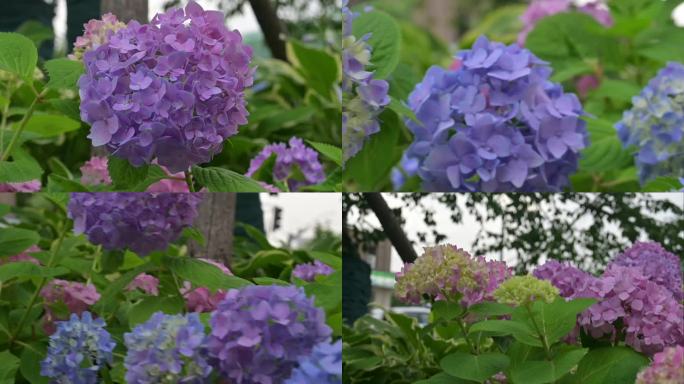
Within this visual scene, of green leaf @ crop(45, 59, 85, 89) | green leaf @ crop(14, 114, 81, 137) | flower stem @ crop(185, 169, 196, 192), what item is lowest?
flower stem @ crop(185, 169, 196, 192)

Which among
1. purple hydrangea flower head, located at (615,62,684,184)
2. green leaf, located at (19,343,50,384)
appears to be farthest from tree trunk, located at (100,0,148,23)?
purple hydrangea flower head, located at (615,62,684,184)

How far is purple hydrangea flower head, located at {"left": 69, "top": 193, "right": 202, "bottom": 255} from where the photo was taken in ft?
3.73

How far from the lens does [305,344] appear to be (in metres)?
1.05

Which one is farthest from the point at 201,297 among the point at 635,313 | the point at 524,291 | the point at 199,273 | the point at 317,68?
the point at 317,68

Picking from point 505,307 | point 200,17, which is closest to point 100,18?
point 200,17

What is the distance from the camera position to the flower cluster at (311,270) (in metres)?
1.18

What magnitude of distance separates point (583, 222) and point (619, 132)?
18 centimetres

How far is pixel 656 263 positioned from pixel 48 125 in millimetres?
722

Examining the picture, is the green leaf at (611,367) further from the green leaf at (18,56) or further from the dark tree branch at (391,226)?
the green leaf at (18,56)

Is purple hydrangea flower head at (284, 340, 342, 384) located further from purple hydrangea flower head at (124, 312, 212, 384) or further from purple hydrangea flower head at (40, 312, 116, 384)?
purple hydrangea flower head at (40, 312, 116, 384)

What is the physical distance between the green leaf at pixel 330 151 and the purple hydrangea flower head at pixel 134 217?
0.53 feet

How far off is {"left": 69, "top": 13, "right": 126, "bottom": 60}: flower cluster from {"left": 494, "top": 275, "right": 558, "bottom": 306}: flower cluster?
463 mm

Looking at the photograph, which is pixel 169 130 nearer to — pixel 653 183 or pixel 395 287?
pixel 395 287

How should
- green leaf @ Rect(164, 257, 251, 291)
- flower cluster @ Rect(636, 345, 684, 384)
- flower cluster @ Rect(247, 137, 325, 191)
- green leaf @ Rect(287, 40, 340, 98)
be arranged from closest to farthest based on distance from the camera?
flower cluster @ Rect(636, 345, 684, 384)
green leaf @ Rect(164, 257, 251, 291)
flower cluster @ Rect(247, 137, 325, 191)
green leaf @ Rect(287, 40, 340, 98)
